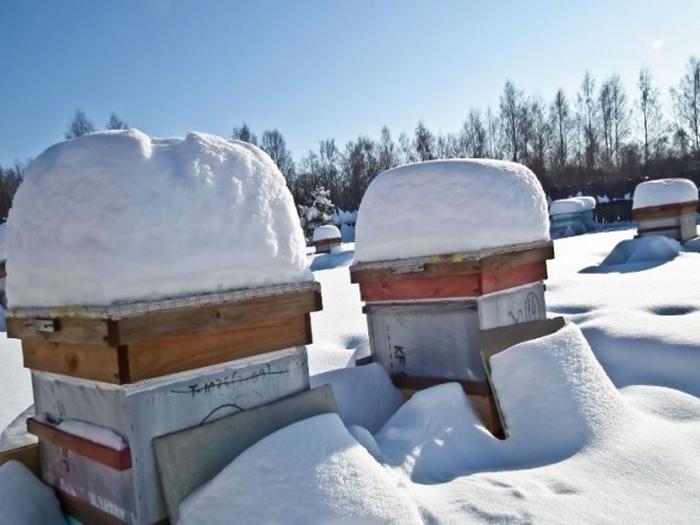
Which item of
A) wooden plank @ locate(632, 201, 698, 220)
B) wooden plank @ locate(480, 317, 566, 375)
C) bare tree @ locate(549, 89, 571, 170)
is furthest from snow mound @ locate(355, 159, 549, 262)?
bare tree @ locate(549, 89, 571, 170)

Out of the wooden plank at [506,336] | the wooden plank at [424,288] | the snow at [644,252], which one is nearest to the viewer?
the wooden plank at [506,336]

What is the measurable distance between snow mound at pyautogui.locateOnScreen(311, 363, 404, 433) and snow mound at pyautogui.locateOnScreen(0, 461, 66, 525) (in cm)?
241

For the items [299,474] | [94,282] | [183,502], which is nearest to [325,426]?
[299,474]

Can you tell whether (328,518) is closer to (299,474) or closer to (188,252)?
(299,474)

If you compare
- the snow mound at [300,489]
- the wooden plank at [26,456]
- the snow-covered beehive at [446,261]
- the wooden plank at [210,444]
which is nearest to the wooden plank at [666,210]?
the snow-covered beehive at [446,261]

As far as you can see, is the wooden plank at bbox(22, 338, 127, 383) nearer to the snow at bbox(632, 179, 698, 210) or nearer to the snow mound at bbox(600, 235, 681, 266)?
the snow mound at bbox(600, 235, 681, 266)

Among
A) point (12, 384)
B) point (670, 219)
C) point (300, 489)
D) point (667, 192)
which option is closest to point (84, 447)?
point (300, 489)

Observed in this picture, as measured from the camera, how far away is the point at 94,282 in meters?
3.15

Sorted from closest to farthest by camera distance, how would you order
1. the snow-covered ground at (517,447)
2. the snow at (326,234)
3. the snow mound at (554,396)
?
1. the snow-covered ground at (517,447)
2. the snow mound at (554,396)
3. the snow at (326,234)

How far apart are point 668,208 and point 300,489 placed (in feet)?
51.6

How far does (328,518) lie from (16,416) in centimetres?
474

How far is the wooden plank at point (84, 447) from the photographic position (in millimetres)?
3180

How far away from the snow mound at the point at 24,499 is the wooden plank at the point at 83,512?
0.22 ft

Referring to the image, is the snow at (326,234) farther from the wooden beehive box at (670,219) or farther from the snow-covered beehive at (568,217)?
the wooden beehive box at (670,219)
